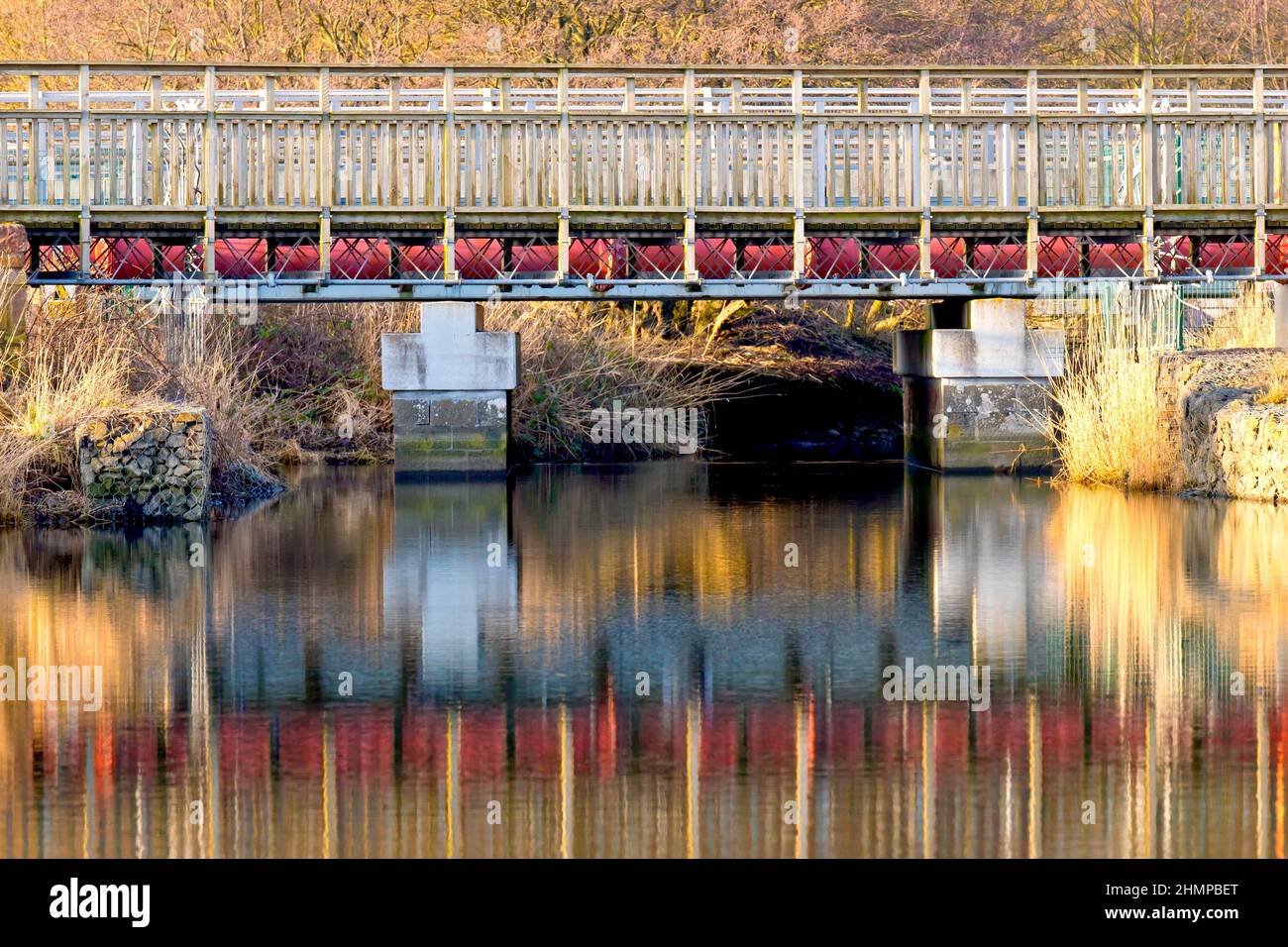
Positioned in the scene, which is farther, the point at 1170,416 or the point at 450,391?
the point at 450,391

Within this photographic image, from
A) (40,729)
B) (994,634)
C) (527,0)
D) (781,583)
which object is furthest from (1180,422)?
(527,0)

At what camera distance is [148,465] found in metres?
19.8

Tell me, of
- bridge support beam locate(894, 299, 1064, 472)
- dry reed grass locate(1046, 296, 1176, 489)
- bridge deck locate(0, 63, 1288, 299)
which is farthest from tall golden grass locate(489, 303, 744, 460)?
dry reed grass locate(1046, 296, 1176, 489)

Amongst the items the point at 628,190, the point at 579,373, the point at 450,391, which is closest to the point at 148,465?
the point at 450,391

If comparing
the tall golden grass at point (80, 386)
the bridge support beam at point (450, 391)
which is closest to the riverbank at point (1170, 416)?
the bridge support beam at point (450, 391)

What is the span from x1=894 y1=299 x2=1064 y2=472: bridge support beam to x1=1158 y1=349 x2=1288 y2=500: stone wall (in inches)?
89.6

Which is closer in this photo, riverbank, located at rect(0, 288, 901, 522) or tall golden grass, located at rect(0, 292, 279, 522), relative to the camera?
tall golden grass, located at rect(0, 292, 279, 522)

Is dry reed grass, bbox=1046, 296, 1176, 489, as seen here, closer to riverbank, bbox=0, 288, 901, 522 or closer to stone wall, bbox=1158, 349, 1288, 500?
stone wall, bbox=1158, 349, 1288, 500

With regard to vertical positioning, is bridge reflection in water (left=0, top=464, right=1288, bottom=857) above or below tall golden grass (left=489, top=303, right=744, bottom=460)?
below

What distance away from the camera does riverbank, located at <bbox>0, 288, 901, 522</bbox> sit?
65.7 ft

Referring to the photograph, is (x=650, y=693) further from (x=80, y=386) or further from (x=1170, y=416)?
(x=1170, y=416)

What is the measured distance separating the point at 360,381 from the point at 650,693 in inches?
817

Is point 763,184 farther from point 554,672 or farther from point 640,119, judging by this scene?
point 554,672

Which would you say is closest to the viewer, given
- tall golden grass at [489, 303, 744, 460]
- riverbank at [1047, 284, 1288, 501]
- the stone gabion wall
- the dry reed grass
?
the stone gabion wall
